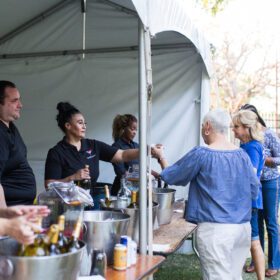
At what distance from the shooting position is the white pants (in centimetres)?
249

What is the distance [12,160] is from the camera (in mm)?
2439

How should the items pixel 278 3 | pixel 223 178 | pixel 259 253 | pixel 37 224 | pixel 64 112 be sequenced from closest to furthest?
pixel 37 224, pixel 223 178, pixel 64 112, pixel 259 253, pixel 278 3

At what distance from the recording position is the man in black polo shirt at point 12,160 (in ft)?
7.93

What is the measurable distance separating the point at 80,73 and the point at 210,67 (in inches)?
54.9

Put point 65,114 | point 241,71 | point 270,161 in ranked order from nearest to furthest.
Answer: point 65,114 < point 270,161 < point 241,71

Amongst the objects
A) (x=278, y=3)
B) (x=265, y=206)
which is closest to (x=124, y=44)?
(x=265, y=206)

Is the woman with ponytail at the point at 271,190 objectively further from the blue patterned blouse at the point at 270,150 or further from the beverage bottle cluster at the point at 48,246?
the beverage bottle cluster at the point at 48,246

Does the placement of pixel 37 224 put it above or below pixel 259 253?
above

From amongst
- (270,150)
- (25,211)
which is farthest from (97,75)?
(25,211)

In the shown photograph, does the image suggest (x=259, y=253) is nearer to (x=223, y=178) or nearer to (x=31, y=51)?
(x=223, y=178)

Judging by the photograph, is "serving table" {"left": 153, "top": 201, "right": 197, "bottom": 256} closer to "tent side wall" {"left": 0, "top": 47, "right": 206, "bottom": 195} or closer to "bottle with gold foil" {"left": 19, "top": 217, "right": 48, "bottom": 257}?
"bottle with gold foil" {"left": 19, "top": 217, "right": 48, "bottom": 257}

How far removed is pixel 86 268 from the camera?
1685 millimetres

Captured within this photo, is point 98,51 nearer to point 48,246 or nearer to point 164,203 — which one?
point 164,203

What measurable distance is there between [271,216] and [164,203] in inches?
70.5
